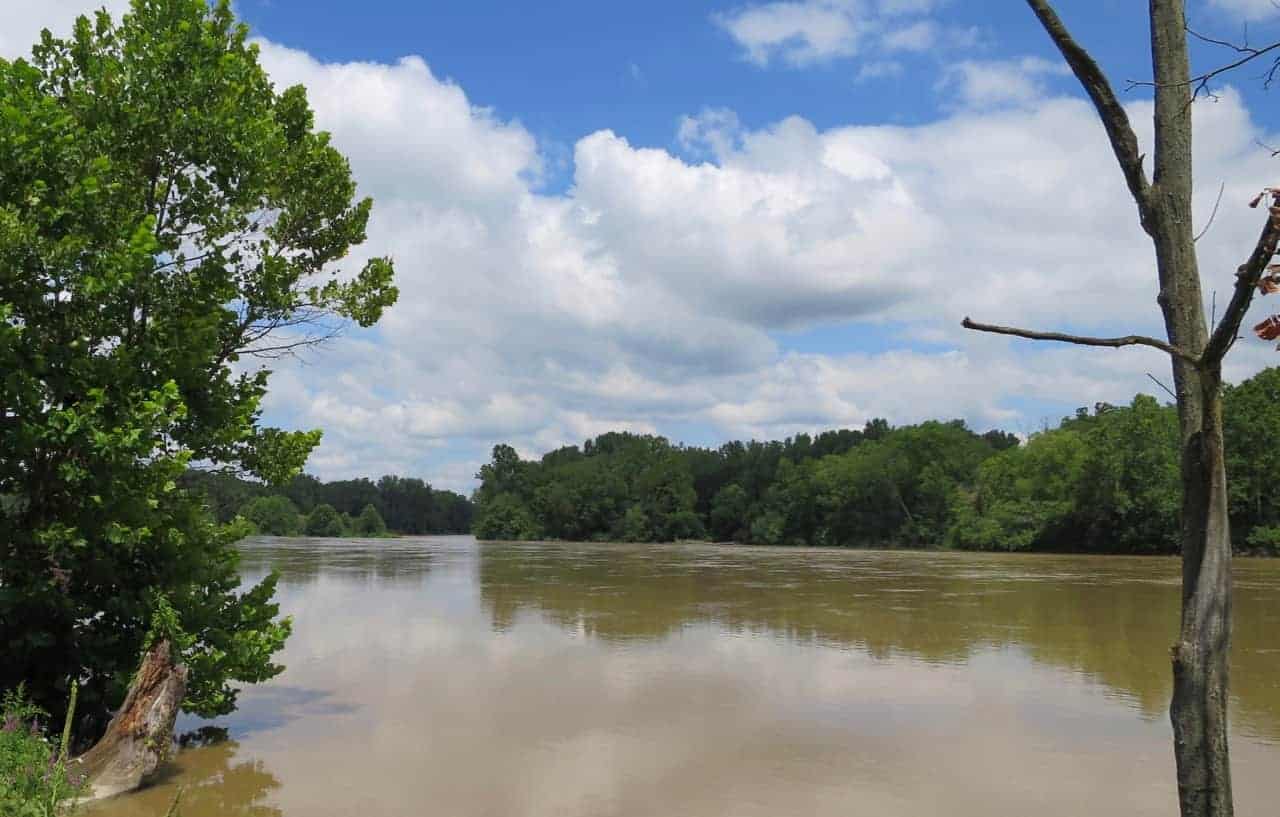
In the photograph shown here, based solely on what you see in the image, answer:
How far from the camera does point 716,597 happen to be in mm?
28141

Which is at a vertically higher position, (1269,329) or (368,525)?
(1269,329)

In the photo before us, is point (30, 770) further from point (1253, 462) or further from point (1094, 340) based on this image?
point (1253, 462)

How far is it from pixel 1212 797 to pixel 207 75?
9394 mm

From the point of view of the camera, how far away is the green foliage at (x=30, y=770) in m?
5.30

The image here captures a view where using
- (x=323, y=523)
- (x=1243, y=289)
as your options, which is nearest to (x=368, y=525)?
(x=323, y=523)

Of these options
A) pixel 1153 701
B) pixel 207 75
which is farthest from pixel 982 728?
pixel 207 75

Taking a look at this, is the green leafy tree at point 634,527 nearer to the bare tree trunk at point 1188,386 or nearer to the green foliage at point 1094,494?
the green foliage at point 1094,494

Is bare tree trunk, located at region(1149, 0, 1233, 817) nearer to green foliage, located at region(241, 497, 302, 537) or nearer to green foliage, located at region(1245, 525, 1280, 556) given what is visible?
green foliage, located at region(1245, 525, 1280, 556)

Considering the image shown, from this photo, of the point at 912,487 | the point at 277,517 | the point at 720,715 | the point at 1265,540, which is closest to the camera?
the point at 720,715

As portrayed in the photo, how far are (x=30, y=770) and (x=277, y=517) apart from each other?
426ft

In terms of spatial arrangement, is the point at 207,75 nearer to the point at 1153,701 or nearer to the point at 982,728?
the point at 982,728

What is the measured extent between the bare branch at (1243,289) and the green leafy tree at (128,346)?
7.23 metres

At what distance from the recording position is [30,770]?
19.9 ft

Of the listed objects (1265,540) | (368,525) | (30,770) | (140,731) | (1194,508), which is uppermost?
(1194,508)
